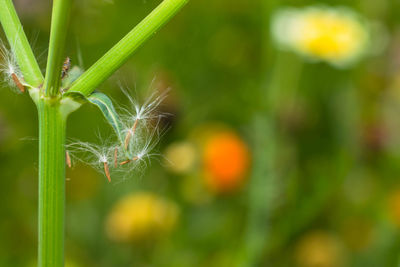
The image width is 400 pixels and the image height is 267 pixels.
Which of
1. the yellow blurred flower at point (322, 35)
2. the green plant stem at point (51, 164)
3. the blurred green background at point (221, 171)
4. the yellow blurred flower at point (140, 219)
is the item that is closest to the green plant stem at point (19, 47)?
the green plant stem at point (51, 164)

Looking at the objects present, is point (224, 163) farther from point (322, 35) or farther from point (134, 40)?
point (134, 40)

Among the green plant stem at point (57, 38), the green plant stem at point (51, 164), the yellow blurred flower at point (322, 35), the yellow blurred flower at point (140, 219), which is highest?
the yellow blurred flower at point (322, 35)

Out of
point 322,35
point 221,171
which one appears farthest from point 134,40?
point 322,35

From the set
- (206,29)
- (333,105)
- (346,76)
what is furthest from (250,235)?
(206,29)

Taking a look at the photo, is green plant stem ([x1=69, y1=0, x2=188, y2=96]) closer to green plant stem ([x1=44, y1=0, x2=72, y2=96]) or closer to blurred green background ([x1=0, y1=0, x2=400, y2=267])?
green plant stem ([x1=44, y1=0, x2=72, y2=96])

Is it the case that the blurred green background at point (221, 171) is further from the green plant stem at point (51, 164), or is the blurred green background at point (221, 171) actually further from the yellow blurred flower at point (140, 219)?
the green plant stem at point (51, 164)
